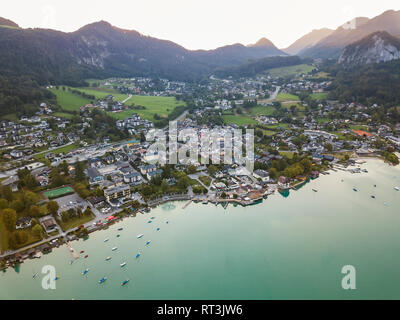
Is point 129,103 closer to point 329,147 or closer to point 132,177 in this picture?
point 132,177

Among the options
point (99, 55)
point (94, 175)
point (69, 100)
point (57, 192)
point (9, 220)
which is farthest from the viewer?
point (99, 55)

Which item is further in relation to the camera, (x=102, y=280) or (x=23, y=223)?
(x=23, y=223)

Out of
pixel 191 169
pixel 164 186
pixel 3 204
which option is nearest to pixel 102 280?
pixel 164 186

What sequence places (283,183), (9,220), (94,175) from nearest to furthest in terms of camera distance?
1. (9,220)
2. (283,183)
3. (94,175)

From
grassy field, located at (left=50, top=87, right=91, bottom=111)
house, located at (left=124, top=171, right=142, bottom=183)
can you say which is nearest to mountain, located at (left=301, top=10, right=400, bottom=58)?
grassy field, located at (left=50, top=87, right=91, bottom=111)

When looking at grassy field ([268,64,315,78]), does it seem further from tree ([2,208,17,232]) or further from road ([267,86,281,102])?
tree ([2,208,17,232])

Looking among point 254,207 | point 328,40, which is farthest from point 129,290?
point 328,40

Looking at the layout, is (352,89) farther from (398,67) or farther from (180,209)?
(180,209)

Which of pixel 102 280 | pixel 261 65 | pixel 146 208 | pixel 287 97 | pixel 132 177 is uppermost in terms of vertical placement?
pixel 261 65
